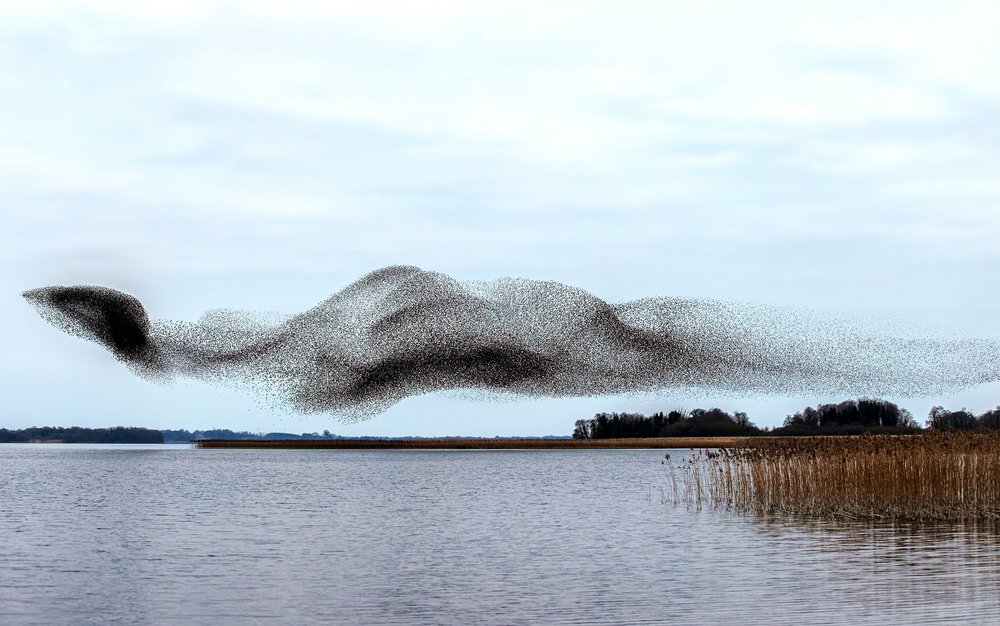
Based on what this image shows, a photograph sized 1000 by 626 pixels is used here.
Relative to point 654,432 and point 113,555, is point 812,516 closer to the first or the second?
point 113,555

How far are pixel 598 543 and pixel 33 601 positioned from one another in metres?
9.99

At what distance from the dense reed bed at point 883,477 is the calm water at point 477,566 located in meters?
1.33

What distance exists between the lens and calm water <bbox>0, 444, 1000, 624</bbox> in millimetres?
13258

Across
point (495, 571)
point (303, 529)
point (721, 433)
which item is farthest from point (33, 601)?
point (721, 433)

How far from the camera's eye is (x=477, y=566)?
17.6 m

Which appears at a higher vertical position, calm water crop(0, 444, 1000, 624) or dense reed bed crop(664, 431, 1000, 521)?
dense reed bed crop(664, 431, 1000, 521)

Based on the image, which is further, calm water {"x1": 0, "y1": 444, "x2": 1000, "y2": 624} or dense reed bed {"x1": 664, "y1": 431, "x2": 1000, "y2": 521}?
dense reed bed {"x1": 664, "y1": 431, "x2": 1000, "y2": 521}

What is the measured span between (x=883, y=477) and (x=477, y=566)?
31.5 feet

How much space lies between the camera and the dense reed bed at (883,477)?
22.0m

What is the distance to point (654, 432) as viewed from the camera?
343 ft

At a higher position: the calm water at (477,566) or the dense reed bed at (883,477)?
the dense reed bed at (883,477)

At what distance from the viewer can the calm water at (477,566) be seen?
13.3 metres

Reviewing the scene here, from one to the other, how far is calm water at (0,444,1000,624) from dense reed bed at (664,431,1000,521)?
4.38ft

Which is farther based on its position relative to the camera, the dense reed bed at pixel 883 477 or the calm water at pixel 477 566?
the dense reed bed at pixel 883 477
